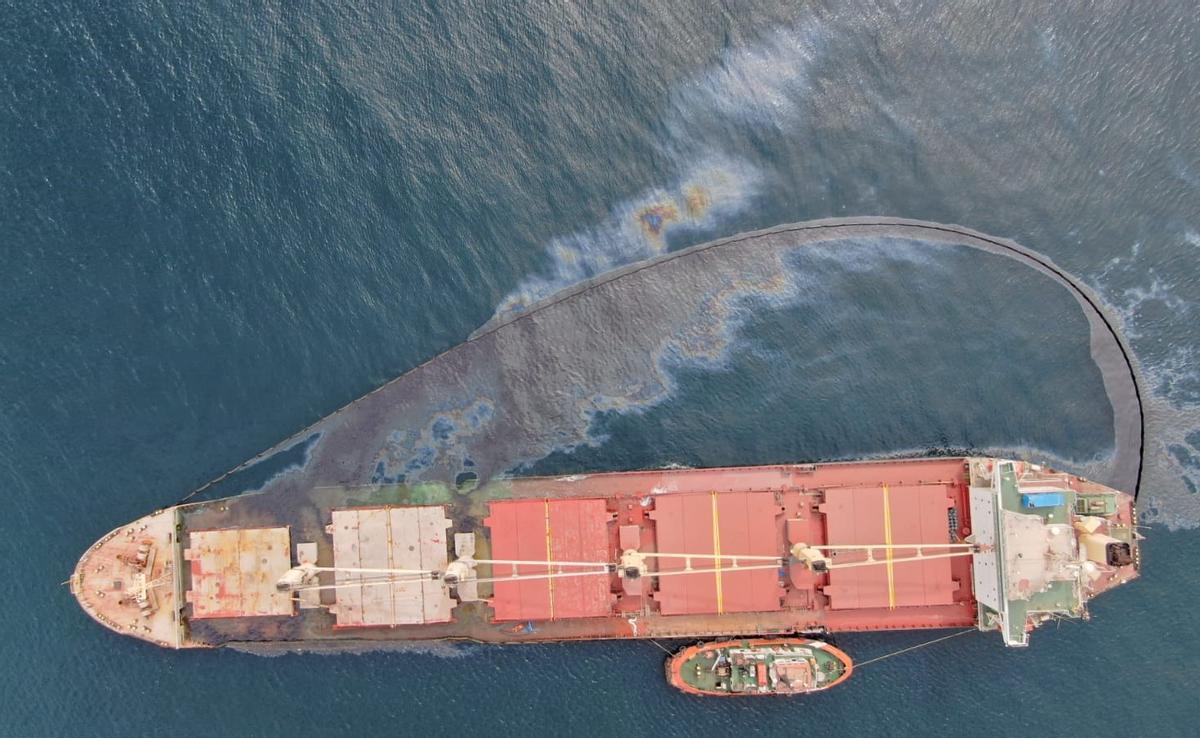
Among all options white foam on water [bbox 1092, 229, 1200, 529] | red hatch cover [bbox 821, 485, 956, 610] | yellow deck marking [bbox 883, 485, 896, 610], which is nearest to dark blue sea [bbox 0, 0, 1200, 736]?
white foam on water [bbox 1092, 229, 1200, 529]

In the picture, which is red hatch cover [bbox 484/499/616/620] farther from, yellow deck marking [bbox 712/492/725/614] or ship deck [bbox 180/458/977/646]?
yellow deck marking [bbox 712/492/725/614]

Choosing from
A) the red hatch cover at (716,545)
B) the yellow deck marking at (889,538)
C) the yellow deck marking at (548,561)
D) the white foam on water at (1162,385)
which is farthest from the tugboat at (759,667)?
the white foam on water at (1162,385)

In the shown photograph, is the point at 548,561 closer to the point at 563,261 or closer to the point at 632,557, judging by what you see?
the point at 632,557

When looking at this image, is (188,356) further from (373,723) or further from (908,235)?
(908,235)

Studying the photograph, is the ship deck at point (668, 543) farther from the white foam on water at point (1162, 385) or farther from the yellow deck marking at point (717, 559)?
the white foam on water at point (1162, 385)

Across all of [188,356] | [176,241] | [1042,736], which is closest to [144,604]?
[188,356]

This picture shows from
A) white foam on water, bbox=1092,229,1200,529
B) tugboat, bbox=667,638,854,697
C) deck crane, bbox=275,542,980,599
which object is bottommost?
tugboat, bbox=667,638,854,697
